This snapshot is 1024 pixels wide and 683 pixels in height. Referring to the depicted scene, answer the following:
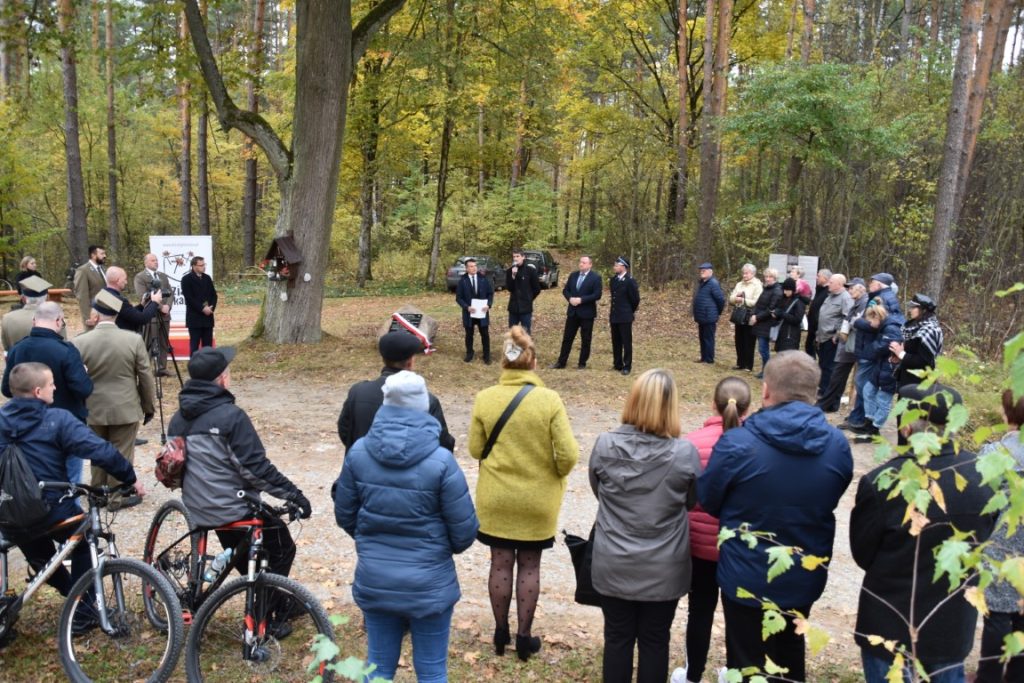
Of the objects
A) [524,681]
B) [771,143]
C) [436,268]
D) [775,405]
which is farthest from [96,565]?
[436,268]

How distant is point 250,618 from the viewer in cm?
387

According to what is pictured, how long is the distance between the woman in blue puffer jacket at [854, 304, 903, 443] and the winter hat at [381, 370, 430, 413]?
6.83 meters

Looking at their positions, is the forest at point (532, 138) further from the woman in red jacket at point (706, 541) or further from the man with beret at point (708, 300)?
the woman in red jacket at point (706, 541)

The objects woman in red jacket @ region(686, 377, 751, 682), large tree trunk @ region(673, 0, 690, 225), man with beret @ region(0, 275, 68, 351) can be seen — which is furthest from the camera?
large tree trunk @ region(673, 0, 690, 225)

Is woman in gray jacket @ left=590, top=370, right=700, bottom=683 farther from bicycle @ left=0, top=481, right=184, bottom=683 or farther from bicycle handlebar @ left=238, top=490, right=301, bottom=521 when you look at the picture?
→ bicycle @ left=0, top=481, right=184, bottom=683

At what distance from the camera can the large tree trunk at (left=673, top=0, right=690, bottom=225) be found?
23.2 metres

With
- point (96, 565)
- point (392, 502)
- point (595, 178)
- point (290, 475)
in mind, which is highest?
point (595, 178)

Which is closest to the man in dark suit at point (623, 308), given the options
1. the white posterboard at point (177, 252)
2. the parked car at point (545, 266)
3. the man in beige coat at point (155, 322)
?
the man in beige coat at point (155, 322)

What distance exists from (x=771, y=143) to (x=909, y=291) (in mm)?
4508

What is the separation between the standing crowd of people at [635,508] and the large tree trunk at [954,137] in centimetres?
896

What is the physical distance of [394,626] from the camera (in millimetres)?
3447

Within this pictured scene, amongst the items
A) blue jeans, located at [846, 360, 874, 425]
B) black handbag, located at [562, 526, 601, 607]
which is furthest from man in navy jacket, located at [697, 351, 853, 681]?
blue jeans, located at [846, 360, 874, 425]

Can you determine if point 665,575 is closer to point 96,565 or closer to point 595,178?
point 96,565

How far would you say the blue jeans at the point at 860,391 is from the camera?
9.19 metres
